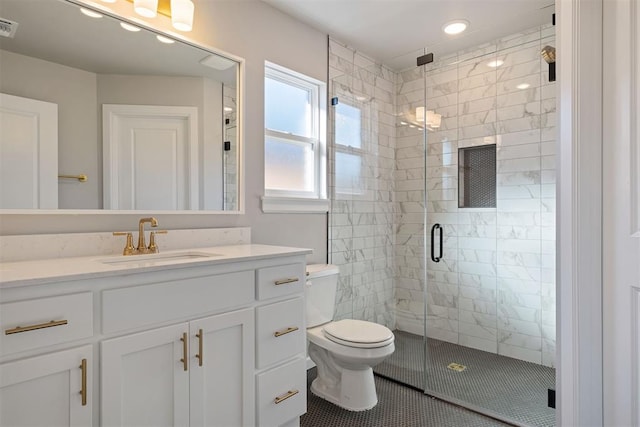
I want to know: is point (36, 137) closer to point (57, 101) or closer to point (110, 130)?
point (57, 101)

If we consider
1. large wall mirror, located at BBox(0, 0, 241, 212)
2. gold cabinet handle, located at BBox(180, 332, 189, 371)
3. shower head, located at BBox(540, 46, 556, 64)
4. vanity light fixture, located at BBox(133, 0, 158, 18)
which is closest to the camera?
gold cabinet handle, located at BBox(180, 332, 189, 371)

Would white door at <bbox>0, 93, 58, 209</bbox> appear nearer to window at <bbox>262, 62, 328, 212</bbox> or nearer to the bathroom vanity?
the bathroom vanity

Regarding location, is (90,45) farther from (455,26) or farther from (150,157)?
(455,26)

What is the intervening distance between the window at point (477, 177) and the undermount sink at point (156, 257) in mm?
2019

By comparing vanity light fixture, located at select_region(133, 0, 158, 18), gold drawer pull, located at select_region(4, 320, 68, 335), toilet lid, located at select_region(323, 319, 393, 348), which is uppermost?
vanity light fixture, located at select_region(133, 0, 158, 18)

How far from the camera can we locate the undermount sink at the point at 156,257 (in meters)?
1.44

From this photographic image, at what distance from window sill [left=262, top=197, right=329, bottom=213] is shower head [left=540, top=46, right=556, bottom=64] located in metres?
1.66

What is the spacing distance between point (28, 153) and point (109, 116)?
37 cm

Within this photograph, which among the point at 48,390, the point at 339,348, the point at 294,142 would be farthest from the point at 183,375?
the point at 294,142

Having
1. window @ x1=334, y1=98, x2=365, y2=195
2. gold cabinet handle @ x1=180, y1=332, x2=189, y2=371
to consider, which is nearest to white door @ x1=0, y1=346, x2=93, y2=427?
gold cabinet handle @ x1=180, y1=332, x2=189, y2=371

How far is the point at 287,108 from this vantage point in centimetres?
253

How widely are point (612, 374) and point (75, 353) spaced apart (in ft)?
6.50

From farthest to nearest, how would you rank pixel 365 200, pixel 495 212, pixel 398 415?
1. pixel 365 200
2. pixel 495 212
3. pixel 398 415

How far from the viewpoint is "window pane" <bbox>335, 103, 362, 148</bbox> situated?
2.83 meters
